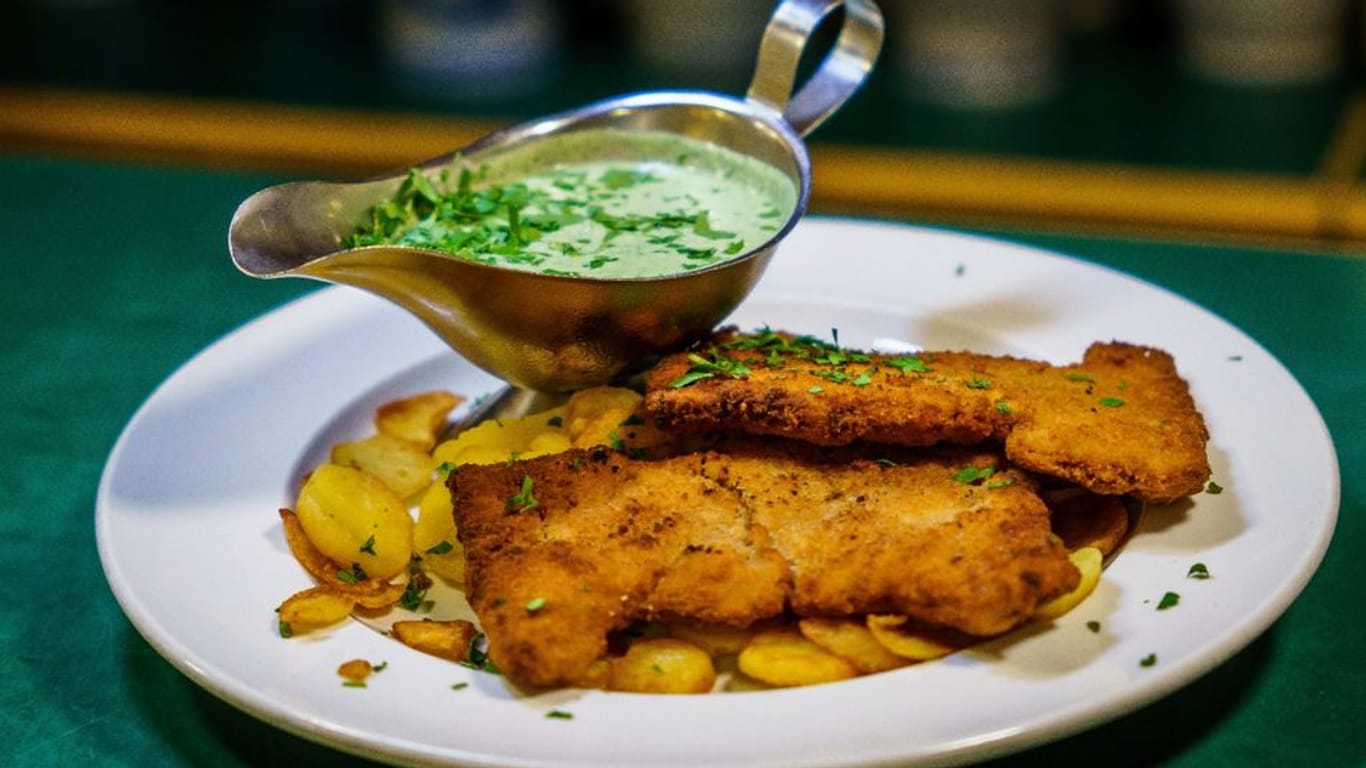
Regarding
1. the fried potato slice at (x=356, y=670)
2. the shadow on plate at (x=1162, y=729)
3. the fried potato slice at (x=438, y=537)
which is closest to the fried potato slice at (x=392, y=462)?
the fried potato slice at (x=438, y=537)

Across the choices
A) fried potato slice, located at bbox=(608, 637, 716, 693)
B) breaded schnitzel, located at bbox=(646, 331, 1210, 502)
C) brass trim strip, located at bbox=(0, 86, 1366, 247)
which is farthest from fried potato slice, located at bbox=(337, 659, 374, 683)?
brass trim strip, located at bbox=(0, 86, 1366, 247)

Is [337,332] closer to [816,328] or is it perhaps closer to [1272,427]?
[816,328]

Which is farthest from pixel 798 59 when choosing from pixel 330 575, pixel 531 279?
pixel 330 575

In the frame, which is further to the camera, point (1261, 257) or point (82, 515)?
point (1261, 257)

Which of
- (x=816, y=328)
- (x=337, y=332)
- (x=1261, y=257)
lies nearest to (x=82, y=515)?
(x=337, y=332)

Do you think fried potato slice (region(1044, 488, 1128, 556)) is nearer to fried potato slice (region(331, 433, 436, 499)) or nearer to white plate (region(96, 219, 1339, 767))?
white plate (region(96, 219, 1339, 767))

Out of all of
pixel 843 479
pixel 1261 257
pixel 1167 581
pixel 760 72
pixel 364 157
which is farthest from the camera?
pixel 364 157
